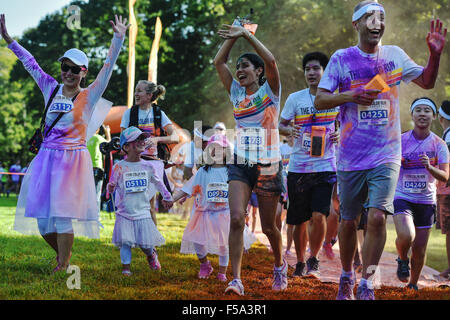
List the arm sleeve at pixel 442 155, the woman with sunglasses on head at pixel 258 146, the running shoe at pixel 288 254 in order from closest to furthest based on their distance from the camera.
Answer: the woman with sunglasses on head at pixel 258 146
the arm sleeve at pixel 442 155
the running shoe at pixel 288 254

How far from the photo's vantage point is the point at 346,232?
4699mm

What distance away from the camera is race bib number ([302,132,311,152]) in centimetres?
666

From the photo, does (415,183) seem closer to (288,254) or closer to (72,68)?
(288,254)

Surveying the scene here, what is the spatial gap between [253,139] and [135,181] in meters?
1.87

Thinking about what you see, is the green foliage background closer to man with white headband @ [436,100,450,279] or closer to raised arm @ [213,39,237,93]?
man with white headband @ [436,100,450,279]

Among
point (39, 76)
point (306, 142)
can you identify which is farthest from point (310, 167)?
point (39, 76)

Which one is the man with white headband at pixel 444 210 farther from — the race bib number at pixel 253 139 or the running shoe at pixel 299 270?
the race bib number at pixel 253 139

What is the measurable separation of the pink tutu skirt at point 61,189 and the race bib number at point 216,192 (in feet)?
4.99

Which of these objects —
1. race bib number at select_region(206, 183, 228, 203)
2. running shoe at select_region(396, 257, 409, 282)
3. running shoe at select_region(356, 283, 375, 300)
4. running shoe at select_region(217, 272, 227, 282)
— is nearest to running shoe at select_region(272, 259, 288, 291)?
running shoe at select_region(217, 272, 227, 282)

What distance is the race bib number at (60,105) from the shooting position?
18.8ft

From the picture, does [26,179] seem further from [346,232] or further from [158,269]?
[346,232]

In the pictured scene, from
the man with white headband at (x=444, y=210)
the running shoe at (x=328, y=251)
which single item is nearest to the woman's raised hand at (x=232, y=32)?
the man with white headband at (x=444, y=210)

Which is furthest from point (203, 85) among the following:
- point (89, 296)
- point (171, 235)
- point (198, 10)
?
point (89, 296)

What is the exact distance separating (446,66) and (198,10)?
48.9ft
